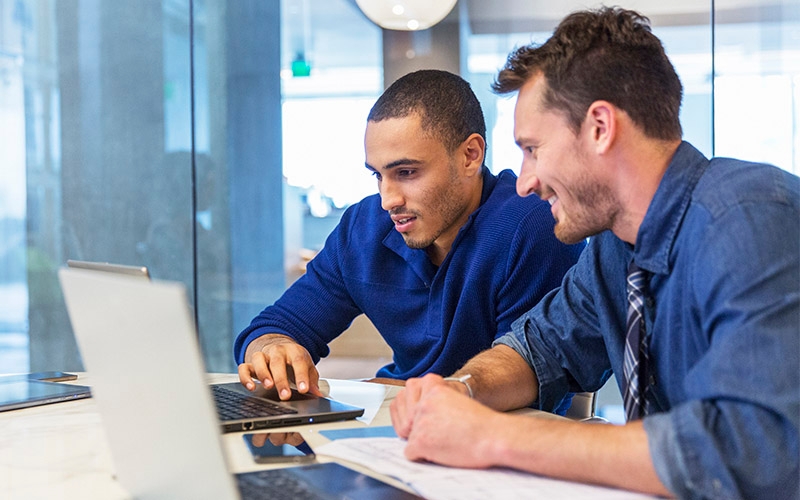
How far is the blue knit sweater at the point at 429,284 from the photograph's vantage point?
1.79 metres

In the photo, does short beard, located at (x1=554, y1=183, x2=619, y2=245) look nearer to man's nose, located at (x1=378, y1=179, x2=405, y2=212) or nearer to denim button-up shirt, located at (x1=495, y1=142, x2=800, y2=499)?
denim button-up shirt, located at (x1=495, y1=142, x2=800, y2=499)

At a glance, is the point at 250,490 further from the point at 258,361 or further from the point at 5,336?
the point at 5,336

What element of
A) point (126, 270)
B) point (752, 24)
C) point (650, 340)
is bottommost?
point (650, 340)

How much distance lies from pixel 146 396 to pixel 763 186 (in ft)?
2.39

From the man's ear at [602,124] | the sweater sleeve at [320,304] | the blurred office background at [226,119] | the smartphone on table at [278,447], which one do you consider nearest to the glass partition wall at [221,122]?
the blurred office background at [226,119]

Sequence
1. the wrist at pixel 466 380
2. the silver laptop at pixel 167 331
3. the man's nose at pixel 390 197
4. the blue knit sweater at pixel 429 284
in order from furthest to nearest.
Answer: the man's nose at pixel 390 197 → the blue knit sweater at pixel 429 284 → the wrist at pixel 466 380 → the silver laptop at pixel 167 331

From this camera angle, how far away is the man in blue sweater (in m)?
1.81

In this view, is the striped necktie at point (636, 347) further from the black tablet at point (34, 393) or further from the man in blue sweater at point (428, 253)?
the black tablet at point (34, 393)

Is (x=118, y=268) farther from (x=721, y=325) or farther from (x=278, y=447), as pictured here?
(x=721, y=325)

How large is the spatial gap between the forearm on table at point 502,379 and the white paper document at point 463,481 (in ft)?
1.04

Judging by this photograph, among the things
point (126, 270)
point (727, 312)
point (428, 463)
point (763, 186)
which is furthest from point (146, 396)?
point (763, 186)

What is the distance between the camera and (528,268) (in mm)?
1776

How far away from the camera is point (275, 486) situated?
34.4 inches

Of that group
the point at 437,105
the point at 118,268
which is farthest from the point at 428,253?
the point at 118,268
